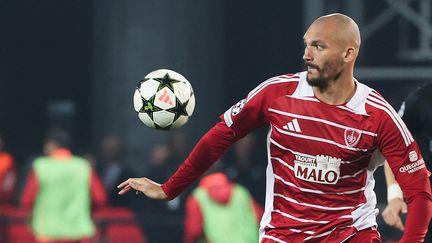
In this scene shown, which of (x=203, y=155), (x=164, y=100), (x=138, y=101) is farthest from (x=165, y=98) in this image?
(x=203, y=155)

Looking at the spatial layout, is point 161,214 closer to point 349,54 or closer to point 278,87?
point 278,87

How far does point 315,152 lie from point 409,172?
414 mm

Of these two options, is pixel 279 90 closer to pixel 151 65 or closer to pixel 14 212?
pixel 14 212

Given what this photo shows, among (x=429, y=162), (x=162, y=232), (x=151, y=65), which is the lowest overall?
(x=162, y=232)

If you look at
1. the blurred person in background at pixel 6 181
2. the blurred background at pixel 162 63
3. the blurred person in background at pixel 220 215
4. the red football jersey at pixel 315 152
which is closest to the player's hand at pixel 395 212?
the red football jersey at pixel 315 152

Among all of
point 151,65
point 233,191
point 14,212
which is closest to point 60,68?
point 151,65

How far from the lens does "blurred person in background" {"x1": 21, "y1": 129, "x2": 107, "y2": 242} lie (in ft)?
41.4

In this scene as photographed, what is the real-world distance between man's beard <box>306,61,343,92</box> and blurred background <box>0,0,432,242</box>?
208 inches

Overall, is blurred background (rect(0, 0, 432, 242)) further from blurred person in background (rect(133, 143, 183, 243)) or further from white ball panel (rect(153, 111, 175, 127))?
white ball panel (rect(153, 111, 175, 127))

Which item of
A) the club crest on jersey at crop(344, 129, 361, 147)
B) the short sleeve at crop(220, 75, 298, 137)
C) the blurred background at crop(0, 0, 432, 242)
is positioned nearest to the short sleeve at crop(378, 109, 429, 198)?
the club crest on jersey at crop(344, 129, 361, 147)

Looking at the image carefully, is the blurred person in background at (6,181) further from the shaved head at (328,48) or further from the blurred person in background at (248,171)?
the shaved head at (328,48)

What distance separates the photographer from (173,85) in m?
6.75

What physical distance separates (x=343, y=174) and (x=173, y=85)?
3.08ft

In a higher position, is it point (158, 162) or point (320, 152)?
point (320, 152)
